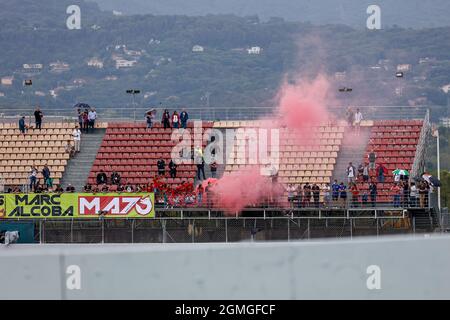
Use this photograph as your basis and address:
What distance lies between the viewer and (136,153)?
1362 inches

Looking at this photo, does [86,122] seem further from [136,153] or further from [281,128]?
[281,128]

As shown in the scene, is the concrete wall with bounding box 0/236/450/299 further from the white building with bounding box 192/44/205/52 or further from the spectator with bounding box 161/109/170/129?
the white building with bounding box 192/44/205/52

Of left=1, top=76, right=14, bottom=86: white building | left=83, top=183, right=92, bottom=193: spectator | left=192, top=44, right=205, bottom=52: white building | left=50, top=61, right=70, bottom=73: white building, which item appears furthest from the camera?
left=192, top=44, right=205, bottom=52: white building

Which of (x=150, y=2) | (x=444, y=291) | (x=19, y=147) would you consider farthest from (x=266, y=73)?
(x=444, y=291)

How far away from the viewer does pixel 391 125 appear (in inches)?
1361

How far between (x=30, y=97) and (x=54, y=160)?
58.3m

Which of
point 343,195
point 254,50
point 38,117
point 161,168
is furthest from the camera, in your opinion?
point 254,50

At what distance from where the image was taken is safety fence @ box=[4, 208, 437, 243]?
28.5 meters

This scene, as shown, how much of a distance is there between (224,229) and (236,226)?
0.30 meters

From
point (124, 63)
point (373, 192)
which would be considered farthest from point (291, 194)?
point (124, 63)

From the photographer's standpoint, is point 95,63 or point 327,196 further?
point 95,63

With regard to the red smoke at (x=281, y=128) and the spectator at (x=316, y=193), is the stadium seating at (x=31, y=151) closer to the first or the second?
the red smoke at (x=281, y=128)

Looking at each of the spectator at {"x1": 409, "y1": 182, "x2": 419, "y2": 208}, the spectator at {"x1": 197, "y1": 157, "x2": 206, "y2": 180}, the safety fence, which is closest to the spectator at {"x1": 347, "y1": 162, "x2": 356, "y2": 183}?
the safety fence

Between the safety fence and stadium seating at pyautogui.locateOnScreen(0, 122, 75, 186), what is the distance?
474cm
